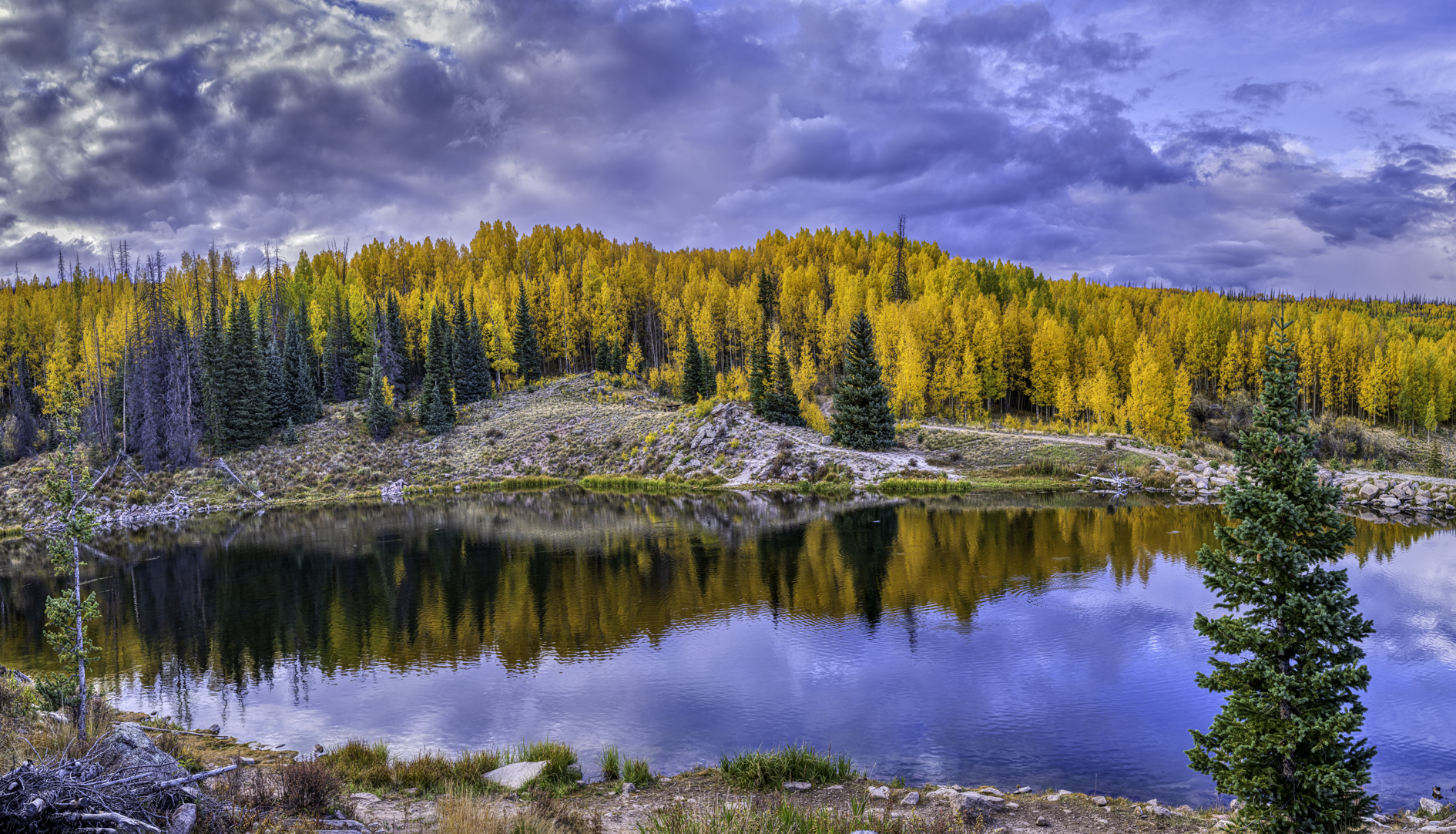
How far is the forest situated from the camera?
76.8m

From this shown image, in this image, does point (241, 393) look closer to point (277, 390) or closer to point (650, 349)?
point (277, 390)

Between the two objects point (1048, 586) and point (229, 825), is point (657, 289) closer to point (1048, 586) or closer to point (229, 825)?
point (1048, 586)

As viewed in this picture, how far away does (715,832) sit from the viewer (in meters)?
8.88

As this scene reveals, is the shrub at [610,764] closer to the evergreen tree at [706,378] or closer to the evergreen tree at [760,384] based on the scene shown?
the evergreen tree at [760,384]

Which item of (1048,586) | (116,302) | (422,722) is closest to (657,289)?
(116,302)

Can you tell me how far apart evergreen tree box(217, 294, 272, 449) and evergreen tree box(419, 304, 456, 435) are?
1476cm

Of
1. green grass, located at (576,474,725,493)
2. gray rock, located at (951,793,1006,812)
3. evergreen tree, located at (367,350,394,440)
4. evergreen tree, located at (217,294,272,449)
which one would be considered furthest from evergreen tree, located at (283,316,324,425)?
gray rock, located at (951,793,1006,812)

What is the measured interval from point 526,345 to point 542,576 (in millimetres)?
67254

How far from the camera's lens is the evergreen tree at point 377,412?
7975cm

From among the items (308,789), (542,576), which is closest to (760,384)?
(542,576)

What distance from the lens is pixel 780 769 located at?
1360 centimetres

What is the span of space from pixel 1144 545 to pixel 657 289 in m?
85.6

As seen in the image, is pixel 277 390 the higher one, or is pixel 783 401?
pixel 277 390

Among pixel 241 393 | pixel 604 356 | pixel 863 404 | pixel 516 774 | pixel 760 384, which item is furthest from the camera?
pixel 604 356
